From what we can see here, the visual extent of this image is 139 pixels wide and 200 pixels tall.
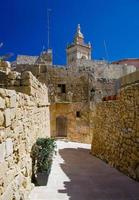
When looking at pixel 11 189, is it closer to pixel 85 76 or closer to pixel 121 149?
pixel 121 149

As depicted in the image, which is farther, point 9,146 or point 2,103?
point 9,146

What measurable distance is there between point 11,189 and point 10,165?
0.35 m

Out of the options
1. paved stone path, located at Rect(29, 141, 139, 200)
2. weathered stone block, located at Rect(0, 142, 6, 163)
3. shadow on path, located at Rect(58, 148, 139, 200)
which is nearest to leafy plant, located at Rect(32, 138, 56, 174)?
paved stone path, located at Rect(29, 141, 139, 200)

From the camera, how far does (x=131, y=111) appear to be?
8.33 m

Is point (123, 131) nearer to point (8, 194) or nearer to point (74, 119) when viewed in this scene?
point (8, 194)

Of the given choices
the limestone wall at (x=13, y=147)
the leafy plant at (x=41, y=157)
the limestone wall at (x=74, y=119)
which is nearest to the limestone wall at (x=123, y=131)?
the leafy plant at (x=41, y=157)

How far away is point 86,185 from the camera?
705 centimetres

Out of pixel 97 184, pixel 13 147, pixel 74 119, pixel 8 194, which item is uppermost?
pixel 13 147

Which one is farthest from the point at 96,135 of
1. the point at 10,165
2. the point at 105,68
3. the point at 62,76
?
the point at 105,68

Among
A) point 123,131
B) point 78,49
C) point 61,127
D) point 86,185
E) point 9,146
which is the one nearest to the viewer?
point 9,146

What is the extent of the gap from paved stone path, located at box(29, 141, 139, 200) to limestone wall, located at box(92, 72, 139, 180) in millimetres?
396

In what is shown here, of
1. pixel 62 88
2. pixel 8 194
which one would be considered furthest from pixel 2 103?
pixel 62 88

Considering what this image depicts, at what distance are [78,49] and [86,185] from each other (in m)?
38.2

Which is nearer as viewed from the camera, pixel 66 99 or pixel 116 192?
pixel 116 192
